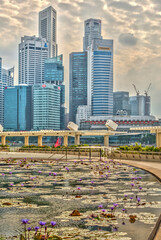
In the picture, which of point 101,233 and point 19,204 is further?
point 19,204

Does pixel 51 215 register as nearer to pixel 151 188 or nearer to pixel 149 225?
pixel 149 225

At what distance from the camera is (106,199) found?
1331cm

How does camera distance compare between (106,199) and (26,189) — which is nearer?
(106,199)

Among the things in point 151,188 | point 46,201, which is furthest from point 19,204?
point 151,188

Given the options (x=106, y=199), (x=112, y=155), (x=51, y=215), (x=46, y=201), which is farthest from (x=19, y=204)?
(x=112, y=155)

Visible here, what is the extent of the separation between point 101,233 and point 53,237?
1.28 m

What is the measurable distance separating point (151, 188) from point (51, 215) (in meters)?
7.08

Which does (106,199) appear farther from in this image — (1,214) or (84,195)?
(1,214)

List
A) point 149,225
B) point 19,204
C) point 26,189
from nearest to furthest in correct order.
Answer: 1. point 149,225
2. point 19,204
3. point 26,189

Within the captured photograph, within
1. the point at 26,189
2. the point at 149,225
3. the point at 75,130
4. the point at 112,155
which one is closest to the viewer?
the point at 149,225

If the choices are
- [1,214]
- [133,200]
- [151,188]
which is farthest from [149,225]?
[151,188]

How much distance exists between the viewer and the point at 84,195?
14.4 meters

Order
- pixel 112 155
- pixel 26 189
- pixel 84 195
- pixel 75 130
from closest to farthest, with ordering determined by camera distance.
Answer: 1. pixel 84 195
2. pixel 26 189
3. pixel 112 155
4. pixel 75 130

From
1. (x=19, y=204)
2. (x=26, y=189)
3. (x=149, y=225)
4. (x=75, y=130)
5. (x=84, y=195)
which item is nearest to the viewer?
(x=149, y=225)
